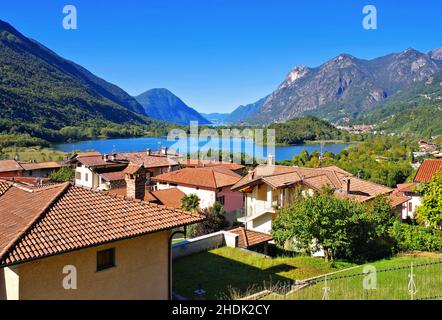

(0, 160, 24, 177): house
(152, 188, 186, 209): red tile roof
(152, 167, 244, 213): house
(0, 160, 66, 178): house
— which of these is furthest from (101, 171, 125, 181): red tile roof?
(0, 160, 24, 177): house

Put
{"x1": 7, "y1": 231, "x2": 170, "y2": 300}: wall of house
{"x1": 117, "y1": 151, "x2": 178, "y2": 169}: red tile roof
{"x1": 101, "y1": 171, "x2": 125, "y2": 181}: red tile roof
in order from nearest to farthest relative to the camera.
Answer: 1. {"x1": 7, "y1": 231, "x2": 170, "y2": 300}: wall of house
2. {"x1": 101, "y1": 171, "x2": 125, "y2": 181}: red tile roof
3. {"x1": 117, "y1": 151, "x2": 178, "y2": 169}: red tile roof

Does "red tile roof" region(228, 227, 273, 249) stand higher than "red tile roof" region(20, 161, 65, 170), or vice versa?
"red tile roof" region(20, 161, 65, 170)

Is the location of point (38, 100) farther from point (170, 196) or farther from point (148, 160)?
point (170, 196)

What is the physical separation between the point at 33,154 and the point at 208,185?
5932 cm

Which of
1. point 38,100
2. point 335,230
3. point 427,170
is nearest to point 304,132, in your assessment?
point 38,100

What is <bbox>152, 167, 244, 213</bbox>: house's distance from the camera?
1219 inches

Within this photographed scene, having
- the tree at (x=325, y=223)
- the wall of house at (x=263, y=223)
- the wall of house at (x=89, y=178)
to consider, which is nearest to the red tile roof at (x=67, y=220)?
the tree at (x=325, y=223)

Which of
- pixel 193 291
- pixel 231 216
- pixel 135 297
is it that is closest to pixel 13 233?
pixel 135 297

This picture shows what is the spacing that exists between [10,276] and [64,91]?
184403 mm

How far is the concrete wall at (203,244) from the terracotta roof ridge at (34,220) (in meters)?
5.65

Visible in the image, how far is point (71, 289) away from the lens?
7.90 m

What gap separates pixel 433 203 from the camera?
A: 52.2ft

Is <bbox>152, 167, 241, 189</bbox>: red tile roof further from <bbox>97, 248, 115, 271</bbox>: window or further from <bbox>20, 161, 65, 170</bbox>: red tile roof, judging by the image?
<bbox>20, 161, 65, 170</bbox>: red tile roof

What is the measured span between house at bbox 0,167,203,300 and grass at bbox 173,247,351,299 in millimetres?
2003
